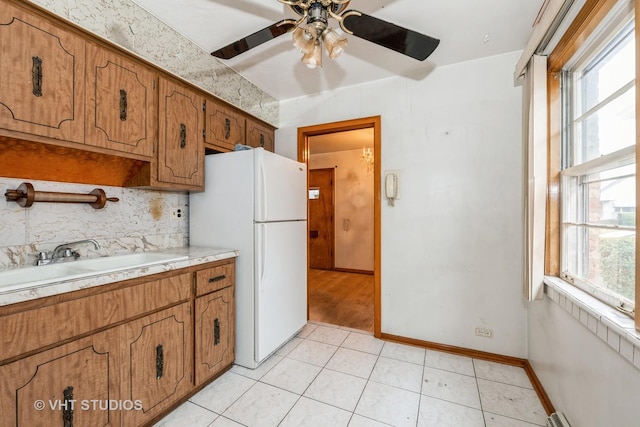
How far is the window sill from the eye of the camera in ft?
2.91

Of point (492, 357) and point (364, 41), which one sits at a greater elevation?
point (364, 41)

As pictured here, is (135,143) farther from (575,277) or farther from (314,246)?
(314,246)

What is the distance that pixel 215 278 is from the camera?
5.99ft

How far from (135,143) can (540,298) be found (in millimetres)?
2702

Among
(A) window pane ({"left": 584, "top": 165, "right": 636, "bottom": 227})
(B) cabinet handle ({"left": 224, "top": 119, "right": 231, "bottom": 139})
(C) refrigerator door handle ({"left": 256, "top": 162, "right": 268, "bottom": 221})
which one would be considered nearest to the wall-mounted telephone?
(C) refrigerator door handle ({"left": 256, "top": 162, "right": 268, "bottom": 221})

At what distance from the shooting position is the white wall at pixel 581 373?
938mm

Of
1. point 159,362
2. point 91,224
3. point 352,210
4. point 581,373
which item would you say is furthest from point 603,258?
point 352,210

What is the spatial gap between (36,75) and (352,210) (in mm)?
4471

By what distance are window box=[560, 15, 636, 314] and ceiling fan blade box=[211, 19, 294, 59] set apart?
147cm

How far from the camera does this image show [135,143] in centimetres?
158

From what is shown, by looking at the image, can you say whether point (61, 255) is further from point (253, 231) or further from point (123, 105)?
point (253, 231)

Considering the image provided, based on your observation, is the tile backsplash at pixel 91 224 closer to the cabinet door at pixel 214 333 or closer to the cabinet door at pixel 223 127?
the cabinet door at pixel 223 127

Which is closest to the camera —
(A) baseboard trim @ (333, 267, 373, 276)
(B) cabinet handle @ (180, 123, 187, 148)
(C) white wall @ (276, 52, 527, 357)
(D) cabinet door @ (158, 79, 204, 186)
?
(D) cabinet door @ (158, 79, 204, 186)

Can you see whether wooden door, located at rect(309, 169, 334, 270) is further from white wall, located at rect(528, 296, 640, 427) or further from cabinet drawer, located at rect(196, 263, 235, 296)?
white wall, located at rect(528, 296, 640, 427)
